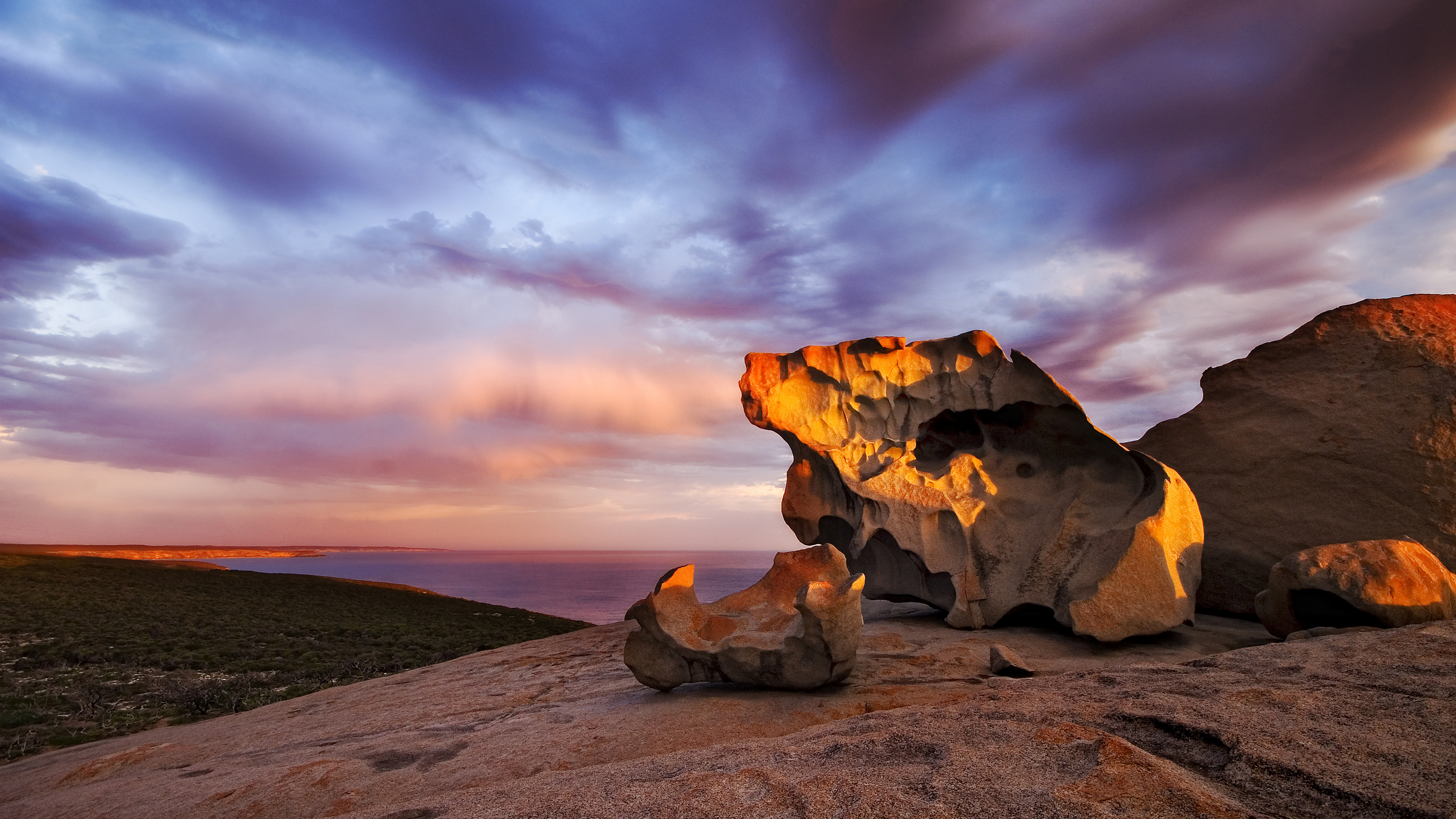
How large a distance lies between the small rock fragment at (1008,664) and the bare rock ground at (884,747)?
152 millimetres

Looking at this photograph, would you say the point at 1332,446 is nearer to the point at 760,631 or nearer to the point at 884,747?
the point at 760,631

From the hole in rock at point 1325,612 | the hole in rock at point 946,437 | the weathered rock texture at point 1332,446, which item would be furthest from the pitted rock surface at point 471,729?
the hole in rock at point 946,437

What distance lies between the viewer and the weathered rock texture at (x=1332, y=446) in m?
8.55

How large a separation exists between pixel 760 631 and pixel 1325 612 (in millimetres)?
5619

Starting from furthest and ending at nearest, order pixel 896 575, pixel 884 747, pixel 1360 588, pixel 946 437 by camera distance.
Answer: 1. pixel 946 437
2. pixel 896 575
3. pixel 1360 588
4. pixel 884 747

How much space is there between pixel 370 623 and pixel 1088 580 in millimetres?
18842

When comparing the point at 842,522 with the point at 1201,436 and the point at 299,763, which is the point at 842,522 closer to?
the point at 1201,436

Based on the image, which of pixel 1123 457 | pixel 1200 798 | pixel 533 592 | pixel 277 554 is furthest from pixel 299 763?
pixel 277 554

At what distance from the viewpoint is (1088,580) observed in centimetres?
812

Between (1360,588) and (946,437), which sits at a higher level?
(946,437)

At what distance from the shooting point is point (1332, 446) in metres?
9.05

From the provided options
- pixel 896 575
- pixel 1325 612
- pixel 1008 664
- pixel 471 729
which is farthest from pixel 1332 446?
pixel 471 729

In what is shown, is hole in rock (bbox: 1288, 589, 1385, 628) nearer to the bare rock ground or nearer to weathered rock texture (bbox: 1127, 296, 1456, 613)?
the bare rock ground

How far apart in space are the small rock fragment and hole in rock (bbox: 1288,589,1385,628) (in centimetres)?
283
